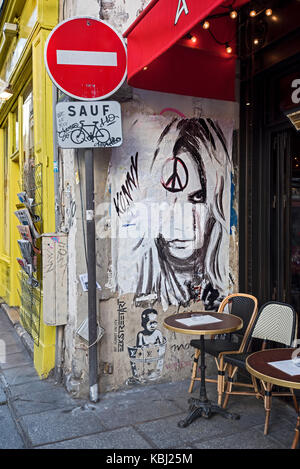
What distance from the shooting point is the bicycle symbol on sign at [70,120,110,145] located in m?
3.74

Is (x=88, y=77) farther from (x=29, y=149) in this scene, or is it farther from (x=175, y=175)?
(x=29, y=149)

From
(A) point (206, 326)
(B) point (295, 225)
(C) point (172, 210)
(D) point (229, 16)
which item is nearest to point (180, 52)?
(D) point (229, 16)

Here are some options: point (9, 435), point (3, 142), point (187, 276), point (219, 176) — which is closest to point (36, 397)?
point (9, 435)

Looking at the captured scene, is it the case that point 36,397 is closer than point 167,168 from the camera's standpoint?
Yes

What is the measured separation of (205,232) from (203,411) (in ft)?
6.09

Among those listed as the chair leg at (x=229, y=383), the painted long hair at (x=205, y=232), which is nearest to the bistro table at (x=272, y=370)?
the chair leg at (x=229, y=383)

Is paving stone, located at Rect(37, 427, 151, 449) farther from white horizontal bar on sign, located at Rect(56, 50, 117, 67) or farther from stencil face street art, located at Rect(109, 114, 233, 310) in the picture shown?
white horizontal bar on sign, located at Rect(56, 50, 117, 67)

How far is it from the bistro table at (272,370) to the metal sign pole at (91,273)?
62.0 inches

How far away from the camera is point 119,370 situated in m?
4.21

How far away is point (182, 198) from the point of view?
4.51 metres

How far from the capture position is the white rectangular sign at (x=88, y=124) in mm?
3725

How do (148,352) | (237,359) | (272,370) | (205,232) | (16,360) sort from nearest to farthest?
(272,370) → (237,359) → (148,352) → (205,232) → (16,360)

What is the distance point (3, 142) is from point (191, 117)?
17.7 feet

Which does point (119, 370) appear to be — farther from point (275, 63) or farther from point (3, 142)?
point (3, 142)
